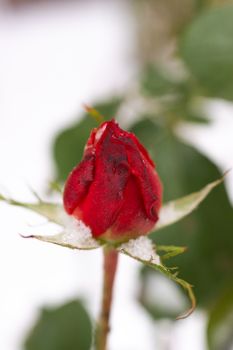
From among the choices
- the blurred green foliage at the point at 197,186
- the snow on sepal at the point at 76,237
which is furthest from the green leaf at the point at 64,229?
the blurred green foliage at the point at 197,186

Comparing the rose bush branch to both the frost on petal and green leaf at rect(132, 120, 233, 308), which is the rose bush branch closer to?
the frost on petal

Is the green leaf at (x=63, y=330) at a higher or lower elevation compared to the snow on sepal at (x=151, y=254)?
lower

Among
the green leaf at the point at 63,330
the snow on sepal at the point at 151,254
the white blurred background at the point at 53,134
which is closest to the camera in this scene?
the snow on sepal at the point at 151,254

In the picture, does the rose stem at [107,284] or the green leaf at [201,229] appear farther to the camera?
the green leaf at [201,229]

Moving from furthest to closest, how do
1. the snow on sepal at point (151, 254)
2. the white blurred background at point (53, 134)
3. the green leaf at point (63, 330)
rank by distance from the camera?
the white blurred background at point (53, 134), the green leaf at point (63, 330), the snow on sepal at point (151, 254)

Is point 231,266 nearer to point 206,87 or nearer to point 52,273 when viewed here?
point 206,87

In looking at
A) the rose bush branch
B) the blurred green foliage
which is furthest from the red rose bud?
A: the blurred green foliage

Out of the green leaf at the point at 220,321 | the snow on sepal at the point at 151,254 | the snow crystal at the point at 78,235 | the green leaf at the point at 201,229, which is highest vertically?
the snow crystal at the point at 78,235

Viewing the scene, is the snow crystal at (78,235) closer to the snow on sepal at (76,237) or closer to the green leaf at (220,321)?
the snow on sepal at (76,237)
